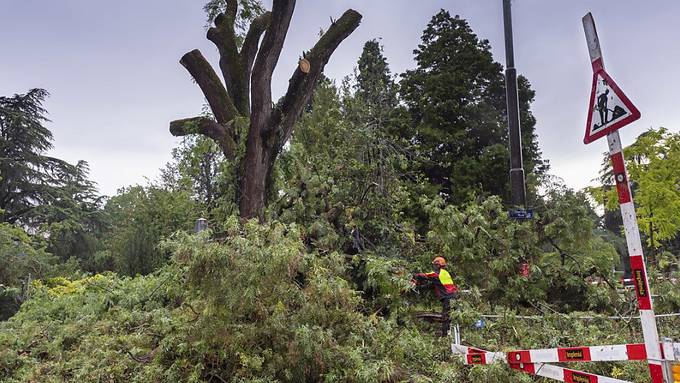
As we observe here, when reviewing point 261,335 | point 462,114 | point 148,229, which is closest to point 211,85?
point 261,335

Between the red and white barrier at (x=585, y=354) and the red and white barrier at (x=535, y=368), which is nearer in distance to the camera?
the red and white barrier at (x=585, y=354)

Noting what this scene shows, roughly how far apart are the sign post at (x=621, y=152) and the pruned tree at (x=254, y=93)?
5.06 metres

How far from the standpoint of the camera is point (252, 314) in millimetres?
3895

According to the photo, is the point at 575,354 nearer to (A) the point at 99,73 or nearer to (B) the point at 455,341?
(B) the point at 455,341

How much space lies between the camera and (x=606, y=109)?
2580 mm

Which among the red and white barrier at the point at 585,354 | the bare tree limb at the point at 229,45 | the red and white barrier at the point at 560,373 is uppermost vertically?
the bare tree limb at the point at 229,45

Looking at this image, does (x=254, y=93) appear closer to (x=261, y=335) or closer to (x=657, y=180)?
(x=261, y=335)

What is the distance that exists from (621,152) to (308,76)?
18.8 ft

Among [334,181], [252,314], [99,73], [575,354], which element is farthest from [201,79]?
[575,354]

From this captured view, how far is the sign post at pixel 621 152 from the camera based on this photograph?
237 centimetres

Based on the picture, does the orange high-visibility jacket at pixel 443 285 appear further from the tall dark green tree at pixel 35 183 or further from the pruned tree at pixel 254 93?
the tall dark green tree at pixel 35 183

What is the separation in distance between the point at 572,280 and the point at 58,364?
6.85 meters

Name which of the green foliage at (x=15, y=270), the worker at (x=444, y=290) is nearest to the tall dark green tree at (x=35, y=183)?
the green foliage at (x=15, y=270)

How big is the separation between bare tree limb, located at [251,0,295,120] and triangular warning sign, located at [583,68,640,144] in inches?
216
